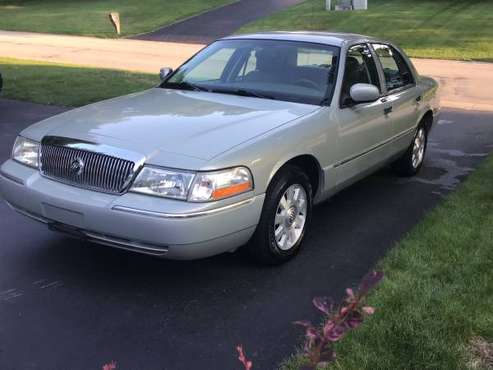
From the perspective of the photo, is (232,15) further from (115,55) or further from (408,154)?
(408,154)

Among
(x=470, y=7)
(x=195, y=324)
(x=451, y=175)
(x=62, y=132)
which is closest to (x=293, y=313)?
(x=195, y=324)

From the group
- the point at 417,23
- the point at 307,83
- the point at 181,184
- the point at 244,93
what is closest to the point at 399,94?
the point at 307,83

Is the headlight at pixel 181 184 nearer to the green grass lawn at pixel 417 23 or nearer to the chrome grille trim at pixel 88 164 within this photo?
the chrome grille trim at pixel 88 164

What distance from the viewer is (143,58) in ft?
59.3

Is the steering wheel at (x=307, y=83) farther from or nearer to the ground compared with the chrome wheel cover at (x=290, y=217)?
farther from the ground

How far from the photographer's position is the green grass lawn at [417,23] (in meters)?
19.6

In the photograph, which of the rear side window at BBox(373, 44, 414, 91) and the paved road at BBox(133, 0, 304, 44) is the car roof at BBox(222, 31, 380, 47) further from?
the paved road at BBox(133, 0, 304, 44)

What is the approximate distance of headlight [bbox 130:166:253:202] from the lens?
3.61 m

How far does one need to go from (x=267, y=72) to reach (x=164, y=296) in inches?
86.9

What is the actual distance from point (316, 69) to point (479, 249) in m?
1.95

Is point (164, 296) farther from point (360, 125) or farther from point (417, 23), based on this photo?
point (417, 23)

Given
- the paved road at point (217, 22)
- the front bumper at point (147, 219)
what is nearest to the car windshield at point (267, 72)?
the front bumper at point (147, 219)

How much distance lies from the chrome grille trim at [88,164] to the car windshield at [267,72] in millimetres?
1544

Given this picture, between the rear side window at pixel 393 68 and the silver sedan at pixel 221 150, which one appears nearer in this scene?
the silver sedan at pixel 221 150
